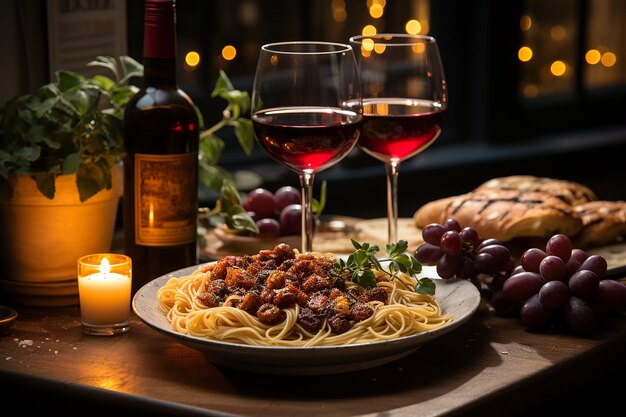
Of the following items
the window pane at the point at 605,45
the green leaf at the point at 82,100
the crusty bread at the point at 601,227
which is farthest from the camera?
the window pane at the point at 605,45

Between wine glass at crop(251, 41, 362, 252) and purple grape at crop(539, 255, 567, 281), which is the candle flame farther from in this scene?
purple grape at crop(539, 255, 567, 281)

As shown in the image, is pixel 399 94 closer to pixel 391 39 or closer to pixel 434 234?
pixel 391 39

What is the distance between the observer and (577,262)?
1.51m

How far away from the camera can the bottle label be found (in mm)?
1582

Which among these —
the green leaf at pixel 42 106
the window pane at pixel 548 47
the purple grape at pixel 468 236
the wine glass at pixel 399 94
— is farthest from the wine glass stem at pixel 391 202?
the window pane at pixel 548 47

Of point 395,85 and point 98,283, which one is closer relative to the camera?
point 98,283

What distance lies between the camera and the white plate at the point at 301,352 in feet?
4.02

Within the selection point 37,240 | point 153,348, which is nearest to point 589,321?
point 153,348

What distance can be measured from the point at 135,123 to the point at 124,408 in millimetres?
520

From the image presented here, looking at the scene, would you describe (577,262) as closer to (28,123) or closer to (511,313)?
(511,313)

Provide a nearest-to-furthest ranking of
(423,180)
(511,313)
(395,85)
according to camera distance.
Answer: (511,313)
(395,85)
(423,180)

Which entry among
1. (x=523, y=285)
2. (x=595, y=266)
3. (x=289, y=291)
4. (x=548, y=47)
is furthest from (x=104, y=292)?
(x=548, y=47)

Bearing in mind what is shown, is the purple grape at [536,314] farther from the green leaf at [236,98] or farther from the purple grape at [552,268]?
the green leaf at [236,98]

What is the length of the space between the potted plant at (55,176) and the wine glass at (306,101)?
0.30 meters
